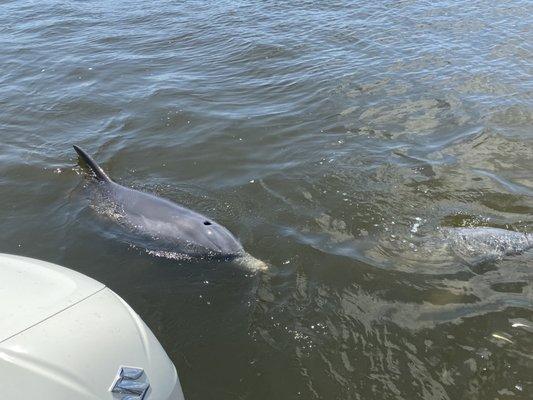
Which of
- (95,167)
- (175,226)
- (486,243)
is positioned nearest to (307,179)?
(175,226)

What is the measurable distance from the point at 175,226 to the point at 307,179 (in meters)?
2.40

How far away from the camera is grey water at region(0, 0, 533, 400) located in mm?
4891

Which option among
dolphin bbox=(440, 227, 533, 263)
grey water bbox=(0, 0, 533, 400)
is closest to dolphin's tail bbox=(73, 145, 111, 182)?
grey water bbox=(0, 0, 533, 400)

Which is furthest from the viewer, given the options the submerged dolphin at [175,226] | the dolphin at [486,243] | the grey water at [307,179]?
the dolphin at [486,243]

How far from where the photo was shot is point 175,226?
19.6 ft

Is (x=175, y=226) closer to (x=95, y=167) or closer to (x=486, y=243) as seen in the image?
(x=95, y=167)

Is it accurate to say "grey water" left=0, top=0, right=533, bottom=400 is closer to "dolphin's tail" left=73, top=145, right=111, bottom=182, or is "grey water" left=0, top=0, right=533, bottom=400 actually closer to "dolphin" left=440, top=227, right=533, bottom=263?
"dolphin" left=440, top=227, right=533, bottom=263

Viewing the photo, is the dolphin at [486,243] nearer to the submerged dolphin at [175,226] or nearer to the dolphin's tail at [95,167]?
the submerged dolphin at [175,226]

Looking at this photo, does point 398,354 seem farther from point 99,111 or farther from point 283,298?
point 99,111

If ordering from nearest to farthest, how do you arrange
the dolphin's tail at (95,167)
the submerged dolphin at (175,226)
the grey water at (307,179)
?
the grey water at (307,179), the submerged dolphin at (175,226), the dolphin's tail at (95,167)

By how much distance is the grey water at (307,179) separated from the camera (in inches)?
193

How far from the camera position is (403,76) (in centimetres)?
1048

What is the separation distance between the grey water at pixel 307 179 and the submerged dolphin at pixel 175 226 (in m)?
0.19

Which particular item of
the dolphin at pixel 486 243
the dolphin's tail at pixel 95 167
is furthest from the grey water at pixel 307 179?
the dolphin's tail at pixel 95 167
